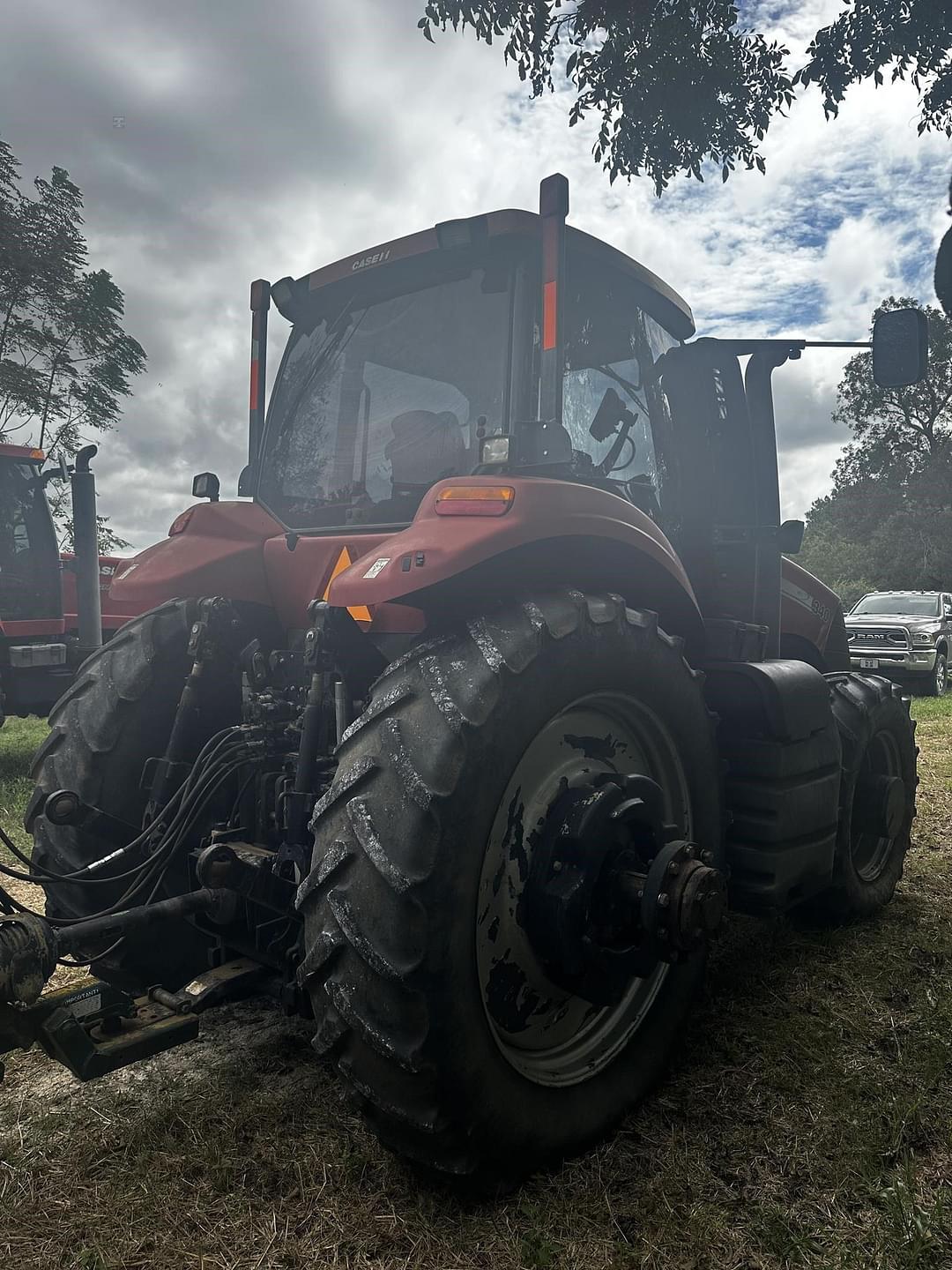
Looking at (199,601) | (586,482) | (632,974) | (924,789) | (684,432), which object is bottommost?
(924,789)

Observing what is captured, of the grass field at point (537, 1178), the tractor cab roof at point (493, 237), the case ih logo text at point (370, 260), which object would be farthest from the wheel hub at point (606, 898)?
the case ih logo text at point (370, 260)

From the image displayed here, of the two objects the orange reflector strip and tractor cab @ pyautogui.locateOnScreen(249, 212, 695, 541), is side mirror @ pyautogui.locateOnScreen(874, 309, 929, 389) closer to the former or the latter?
tractor cab @ pyautogui.locateOnScreen(249, 212, 695, 541)

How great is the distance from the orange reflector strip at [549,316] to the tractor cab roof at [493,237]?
25 cm

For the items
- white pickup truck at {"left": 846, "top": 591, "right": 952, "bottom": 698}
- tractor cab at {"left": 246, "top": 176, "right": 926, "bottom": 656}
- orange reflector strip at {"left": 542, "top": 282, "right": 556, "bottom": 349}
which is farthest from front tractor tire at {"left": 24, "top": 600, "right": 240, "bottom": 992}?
white pickup truck at {"left": 846, "top": 591, "right": 952, "bottom": 698}

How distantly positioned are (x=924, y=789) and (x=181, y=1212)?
6382mm

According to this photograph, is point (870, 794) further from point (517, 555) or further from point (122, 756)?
point (122, 756)

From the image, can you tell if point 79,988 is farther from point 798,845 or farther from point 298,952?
point 798,845

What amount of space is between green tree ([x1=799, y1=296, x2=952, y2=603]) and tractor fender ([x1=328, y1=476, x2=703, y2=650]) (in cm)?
3700

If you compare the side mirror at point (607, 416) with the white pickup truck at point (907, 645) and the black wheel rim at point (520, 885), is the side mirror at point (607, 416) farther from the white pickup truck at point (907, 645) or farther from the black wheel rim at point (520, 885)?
the white pickup truck at point (907, 645)

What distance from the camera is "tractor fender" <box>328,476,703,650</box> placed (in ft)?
7.13

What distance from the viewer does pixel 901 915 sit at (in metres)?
4.28

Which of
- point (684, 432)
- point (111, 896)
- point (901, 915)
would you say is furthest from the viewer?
point (901, 915)

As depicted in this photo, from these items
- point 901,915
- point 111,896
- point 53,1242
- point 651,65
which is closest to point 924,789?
point 901,915

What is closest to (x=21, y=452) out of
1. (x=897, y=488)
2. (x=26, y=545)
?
(x=26, y=545)
